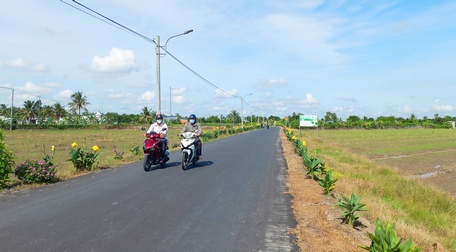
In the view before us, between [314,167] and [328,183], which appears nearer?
[328,183]

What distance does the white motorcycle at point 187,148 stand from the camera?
37.5 ft

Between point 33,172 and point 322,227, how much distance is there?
7.66 m

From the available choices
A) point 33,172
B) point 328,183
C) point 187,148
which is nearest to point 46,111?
point 187,148

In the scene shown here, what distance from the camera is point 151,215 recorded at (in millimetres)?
5867

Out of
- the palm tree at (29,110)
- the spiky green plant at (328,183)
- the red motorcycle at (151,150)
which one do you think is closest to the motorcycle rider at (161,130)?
the red motorcycle at (151,150)

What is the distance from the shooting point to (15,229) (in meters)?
5.12

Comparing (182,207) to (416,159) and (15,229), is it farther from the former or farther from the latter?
(416,159)

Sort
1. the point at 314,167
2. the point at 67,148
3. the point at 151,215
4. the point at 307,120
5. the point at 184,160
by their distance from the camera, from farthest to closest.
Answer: the point at 307,120 → the point at 67,148 → the point at 184,160 → the point at 314,167 → the point at 151,215

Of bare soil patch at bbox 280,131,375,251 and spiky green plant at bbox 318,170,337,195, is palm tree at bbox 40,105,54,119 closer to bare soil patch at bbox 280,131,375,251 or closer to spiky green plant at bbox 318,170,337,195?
bare soil patch at bbox 280,131,375,251

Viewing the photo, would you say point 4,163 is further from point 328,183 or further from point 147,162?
point 328,183

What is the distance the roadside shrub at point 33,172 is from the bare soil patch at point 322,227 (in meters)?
6.50

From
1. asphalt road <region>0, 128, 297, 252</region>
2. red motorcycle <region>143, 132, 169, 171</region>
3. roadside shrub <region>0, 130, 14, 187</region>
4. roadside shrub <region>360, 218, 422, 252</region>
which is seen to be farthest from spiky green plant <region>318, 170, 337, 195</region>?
roadside shrub <region>0, 130, 14, 187</region>

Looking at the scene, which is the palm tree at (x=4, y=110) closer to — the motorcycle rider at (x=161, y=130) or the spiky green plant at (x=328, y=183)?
the motorcycle rider at (x=161, y=130)

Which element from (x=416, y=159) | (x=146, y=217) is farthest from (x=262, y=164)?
(x=416, y=159)
